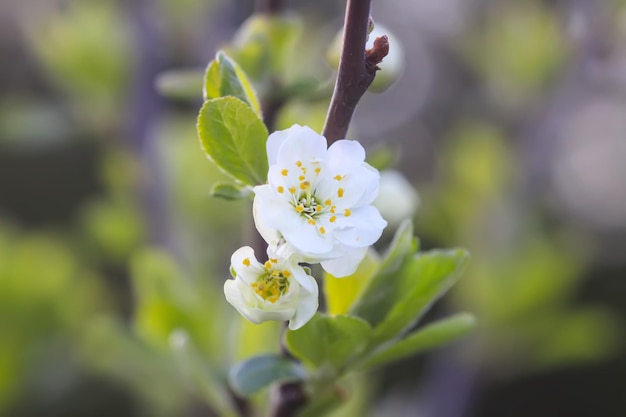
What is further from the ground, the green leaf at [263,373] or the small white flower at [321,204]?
the small white flower at [321,204]

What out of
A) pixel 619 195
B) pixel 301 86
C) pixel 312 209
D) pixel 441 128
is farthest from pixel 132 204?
pixel 619 195

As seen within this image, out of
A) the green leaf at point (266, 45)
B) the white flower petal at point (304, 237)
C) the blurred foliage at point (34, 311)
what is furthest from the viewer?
the blurred foliage at point (34, 311)

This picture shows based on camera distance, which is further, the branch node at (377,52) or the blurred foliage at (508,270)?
the blurred foliage at (508,270)

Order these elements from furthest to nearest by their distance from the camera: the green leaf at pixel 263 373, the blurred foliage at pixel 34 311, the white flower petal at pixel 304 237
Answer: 1. the blurred foliage at pixel 34 311
2. the green leaf at pixel 263 373
3. the white flower petal at pixel 304 237

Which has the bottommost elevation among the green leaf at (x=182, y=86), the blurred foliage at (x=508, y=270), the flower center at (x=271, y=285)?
the blurred foliage at (x=508, y=270)

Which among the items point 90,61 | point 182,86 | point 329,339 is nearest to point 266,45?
point 182,86

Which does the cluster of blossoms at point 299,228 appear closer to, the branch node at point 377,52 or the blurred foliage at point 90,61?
the branch node at point 377,52

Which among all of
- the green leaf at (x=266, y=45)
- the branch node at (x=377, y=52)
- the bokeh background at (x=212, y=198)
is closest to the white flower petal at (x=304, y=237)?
the branch node at (x=377, y=52)

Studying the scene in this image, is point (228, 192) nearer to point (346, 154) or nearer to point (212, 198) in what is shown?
point (346, 154)
